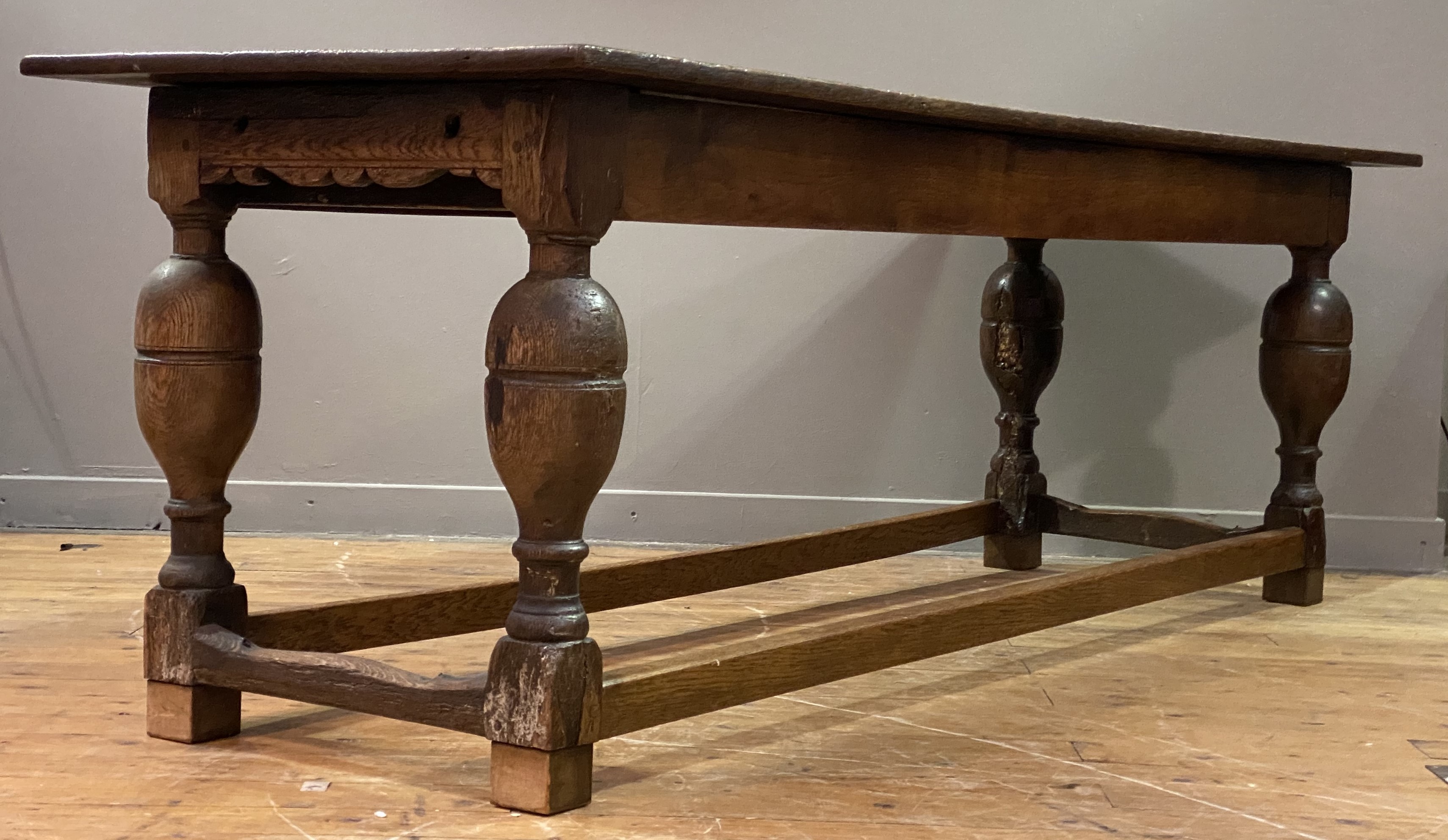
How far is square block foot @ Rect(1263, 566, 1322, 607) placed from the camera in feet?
8.93

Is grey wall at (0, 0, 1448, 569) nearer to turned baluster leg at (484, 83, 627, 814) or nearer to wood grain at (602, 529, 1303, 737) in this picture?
wood grain at (602, 529, 1303, 737)

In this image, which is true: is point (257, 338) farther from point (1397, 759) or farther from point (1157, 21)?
point (1157, 21)

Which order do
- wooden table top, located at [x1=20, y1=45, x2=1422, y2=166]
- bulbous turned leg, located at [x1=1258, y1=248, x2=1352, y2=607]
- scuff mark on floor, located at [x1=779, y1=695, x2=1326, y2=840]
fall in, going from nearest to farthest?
wooden table top, located at [x1=20, y1=45, x2=1422, y2=166] → scuff mark on floor, located at [x1=779, y1=695, x2=1326, y2=840] → bulbous turned leg, located at [x1=1258, y1=248, x2=1352, y2=607]

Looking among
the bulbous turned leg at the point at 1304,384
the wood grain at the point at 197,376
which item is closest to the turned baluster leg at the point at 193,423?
the wood grain at the point at 197,376

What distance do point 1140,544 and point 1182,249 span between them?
25.7 inches

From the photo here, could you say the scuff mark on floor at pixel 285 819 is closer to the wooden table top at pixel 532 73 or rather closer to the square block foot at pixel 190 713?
the square block foot at pixel 190 713

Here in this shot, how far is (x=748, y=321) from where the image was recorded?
3.15 metres

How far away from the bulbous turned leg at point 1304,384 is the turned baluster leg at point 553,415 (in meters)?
1.59

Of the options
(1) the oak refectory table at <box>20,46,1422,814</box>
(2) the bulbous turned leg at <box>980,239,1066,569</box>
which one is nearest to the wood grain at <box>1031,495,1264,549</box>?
(2) the bulbous turned leg at <box>980,239,1066,569</box>

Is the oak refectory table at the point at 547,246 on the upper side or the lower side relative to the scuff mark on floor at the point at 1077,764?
upper

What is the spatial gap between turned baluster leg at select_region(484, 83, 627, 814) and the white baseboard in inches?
63.7

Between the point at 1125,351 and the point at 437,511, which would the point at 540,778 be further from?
the point at 1125,351

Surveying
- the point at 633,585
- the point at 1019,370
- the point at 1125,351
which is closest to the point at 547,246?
the point at 633,585

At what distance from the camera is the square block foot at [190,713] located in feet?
5.70
